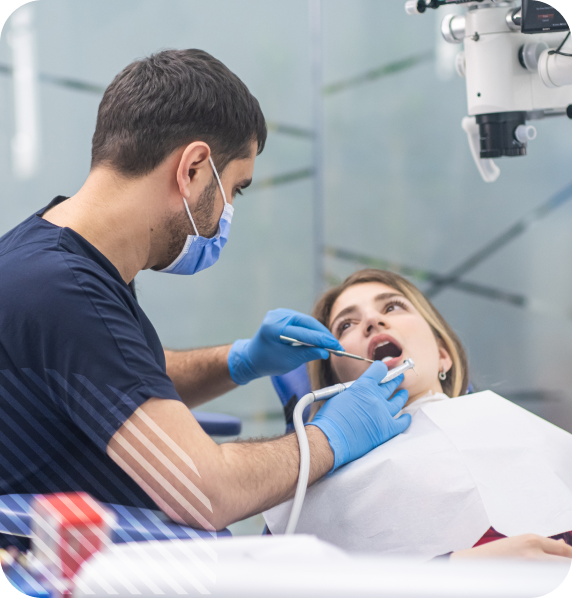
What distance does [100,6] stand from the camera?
2928 mm

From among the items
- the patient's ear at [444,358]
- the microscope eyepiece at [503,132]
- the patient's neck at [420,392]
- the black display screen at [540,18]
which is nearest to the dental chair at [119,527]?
the patient's neck at [420,392]

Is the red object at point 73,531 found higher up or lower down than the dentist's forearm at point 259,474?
higher up

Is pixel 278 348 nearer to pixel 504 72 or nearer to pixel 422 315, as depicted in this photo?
pixel 422 315

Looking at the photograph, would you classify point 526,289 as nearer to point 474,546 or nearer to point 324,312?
point 324,312

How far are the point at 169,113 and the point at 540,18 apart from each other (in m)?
0.77

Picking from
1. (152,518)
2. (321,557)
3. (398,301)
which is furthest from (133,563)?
(398,301)

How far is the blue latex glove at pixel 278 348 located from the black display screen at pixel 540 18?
31.6 inches

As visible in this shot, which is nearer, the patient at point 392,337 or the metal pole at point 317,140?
the patient at point 392,337

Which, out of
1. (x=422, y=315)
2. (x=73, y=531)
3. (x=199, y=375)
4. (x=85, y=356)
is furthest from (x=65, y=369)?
(x=422, y=315)

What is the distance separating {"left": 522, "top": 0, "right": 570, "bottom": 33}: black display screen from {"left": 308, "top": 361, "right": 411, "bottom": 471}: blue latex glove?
78 cm

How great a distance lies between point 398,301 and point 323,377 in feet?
1.02

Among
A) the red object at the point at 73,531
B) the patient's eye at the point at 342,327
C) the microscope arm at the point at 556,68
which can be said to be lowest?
the patient's eye at the point at 342,327

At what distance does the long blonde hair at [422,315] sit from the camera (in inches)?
67.2

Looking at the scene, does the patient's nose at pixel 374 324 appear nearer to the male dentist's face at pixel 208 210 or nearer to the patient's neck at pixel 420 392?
the patient's neck at pixel 420 392
